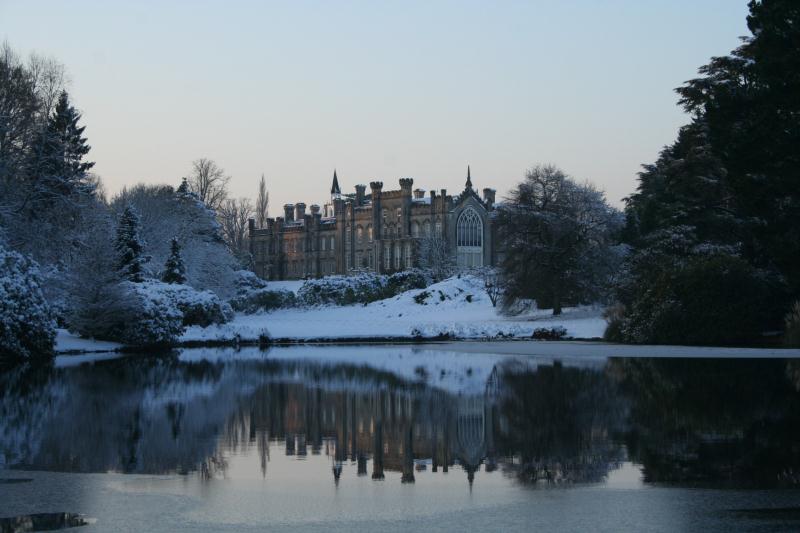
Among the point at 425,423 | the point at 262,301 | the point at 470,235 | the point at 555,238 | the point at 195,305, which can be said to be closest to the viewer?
the point at 425,423

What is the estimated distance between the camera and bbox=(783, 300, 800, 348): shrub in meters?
29.1

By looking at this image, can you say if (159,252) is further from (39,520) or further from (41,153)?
(39,520)

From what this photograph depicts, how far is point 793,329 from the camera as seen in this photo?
2941 cm

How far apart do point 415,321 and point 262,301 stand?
48.4 feet

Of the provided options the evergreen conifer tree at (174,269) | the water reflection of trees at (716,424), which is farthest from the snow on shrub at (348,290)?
the water reflection of trees at (716,424)

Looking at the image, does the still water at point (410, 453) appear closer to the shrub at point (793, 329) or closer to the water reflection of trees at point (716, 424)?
the water reflection of trees at point (716, 424)

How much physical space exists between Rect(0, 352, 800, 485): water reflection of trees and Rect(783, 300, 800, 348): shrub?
26.1 ft

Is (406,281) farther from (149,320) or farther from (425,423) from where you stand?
(425,423)

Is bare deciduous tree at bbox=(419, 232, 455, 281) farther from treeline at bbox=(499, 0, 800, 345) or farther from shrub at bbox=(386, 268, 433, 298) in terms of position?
treeline at bbox=(499, 0, 800, 345)

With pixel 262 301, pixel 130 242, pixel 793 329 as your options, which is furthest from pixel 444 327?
pixel 262 301

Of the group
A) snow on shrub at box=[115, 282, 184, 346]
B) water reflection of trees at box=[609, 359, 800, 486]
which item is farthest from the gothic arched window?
water reflection of trees at box=[609, 359, 800, 486]

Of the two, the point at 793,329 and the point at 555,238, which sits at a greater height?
the point at 555,238

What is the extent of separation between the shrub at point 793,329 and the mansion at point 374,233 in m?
52.8

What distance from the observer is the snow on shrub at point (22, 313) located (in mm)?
26766
